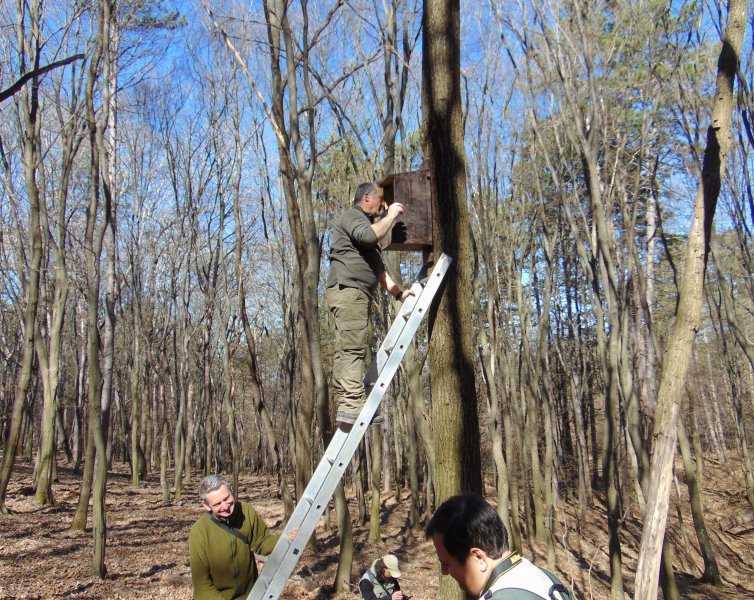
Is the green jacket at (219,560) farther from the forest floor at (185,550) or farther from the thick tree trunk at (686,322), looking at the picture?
the forest floor at (185,550)

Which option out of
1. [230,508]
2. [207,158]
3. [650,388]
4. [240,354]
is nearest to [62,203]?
[207,158]

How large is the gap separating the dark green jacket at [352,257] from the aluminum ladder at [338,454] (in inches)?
16.8

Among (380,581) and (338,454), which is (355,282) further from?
(380,581)

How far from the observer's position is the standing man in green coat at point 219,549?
349 cm

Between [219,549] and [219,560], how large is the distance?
6 centimetres

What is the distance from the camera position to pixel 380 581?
5523 mm

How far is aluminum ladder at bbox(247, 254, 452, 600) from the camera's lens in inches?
119

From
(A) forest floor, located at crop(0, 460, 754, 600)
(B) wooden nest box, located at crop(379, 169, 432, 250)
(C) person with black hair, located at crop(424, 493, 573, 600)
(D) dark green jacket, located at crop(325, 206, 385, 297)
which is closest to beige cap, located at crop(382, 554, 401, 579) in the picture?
(A) forest floor, located at crop(0, 460, 754, 600)

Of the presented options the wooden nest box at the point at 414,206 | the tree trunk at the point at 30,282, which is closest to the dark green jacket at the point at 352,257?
the wooden nest box at the point at 414,206

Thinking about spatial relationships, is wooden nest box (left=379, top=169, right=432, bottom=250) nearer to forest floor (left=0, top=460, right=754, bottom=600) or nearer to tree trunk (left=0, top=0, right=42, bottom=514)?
forest floor (left=0, top=460, right=754, bottom=600)

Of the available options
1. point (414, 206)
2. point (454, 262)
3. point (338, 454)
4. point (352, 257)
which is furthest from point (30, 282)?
point (454, 262)

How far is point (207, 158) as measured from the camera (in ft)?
51.9

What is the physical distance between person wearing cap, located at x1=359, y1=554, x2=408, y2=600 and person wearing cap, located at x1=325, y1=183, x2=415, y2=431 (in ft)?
8.37

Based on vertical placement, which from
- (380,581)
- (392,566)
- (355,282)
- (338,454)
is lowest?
(380,581)
